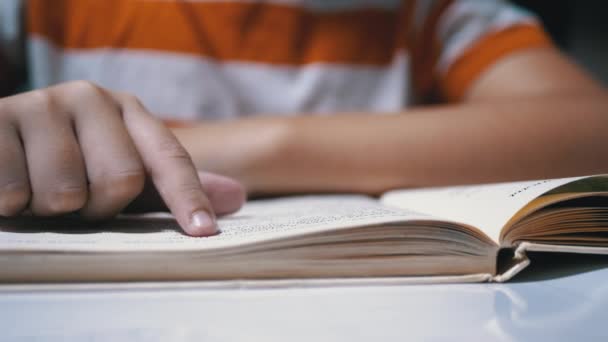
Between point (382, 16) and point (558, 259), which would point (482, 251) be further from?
point (382, 16)

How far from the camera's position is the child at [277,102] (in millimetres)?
358

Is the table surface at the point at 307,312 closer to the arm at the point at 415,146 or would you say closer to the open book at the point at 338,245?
the open book at the point at 338,245

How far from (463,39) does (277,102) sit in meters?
0.40

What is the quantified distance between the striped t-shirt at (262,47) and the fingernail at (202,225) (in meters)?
0.60

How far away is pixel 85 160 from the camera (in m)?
0.36

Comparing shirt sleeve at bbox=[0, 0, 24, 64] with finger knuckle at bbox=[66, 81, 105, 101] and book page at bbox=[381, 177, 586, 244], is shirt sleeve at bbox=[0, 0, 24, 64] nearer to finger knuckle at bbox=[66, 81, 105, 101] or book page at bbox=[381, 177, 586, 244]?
finger knuckle at bbox=[66, 81, 105, 101]

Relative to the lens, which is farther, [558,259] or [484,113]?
[484,113]

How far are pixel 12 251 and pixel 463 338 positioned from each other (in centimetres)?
25

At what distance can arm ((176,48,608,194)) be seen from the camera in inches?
23.2

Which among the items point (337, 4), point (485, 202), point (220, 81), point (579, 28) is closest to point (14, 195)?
point (485, 202)

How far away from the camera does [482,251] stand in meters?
0.31

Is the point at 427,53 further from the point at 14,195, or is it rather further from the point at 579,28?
the point at 579,28

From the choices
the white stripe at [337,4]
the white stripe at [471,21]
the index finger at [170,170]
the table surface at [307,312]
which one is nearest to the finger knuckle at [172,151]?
the index finger at [170,170]

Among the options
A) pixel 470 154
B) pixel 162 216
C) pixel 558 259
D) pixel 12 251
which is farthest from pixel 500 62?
pixel 12 251
